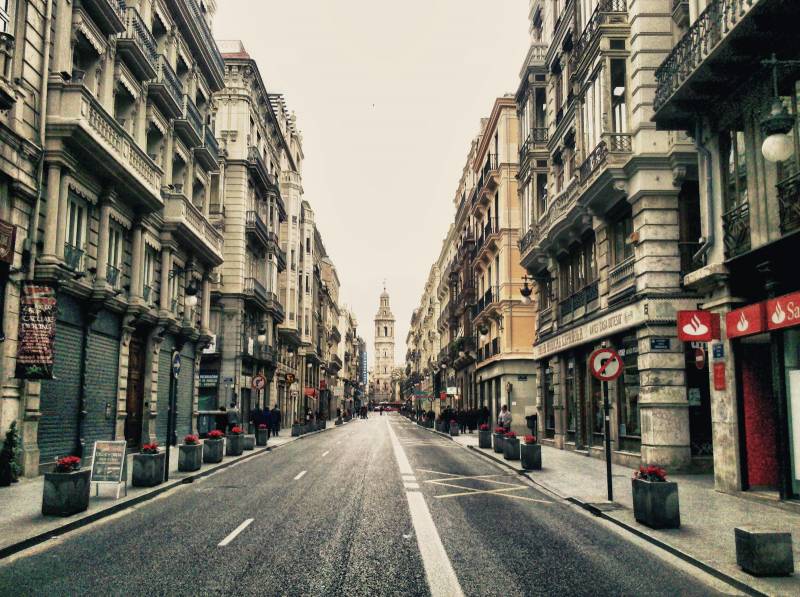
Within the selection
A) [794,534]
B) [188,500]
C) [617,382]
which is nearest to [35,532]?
[188,500]

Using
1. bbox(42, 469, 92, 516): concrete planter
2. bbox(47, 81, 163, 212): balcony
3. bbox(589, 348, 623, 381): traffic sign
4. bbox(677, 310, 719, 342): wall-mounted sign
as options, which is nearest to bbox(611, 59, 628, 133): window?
bbox(677, 310, 719, 342): wall-mounted sign

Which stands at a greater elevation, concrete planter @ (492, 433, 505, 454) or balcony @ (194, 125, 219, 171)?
balcony @ (194, 125, 219, 171)

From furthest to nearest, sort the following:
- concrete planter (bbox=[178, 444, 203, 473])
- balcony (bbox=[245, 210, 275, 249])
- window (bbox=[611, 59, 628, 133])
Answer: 1. balcony (bbox=[245, 210, 275, 249])
2. window (bbox=[611, 59, 628, 133])
3. concrete planter (bbox=[178, 444, 203, 473])

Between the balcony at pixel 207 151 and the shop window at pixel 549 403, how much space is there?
17.8 meters

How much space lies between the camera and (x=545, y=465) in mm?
21578

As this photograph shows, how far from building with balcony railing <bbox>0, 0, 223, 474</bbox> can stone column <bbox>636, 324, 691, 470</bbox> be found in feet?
41.6

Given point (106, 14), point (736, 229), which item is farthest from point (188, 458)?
point (736, 229)

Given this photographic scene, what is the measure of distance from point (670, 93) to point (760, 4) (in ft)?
12.6

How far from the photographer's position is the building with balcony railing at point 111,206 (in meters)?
Result: 17.4

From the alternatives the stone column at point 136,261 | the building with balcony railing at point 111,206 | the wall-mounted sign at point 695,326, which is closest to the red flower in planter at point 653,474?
the wall-mounted sign at point 695,326

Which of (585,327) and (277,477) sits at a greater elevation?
(585,327)

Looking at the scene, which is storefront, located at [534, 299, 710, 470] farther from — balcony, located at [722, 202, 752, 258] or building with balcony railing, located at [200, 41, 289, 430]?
building with balcony railing, located at [200, 41, 289, 430]

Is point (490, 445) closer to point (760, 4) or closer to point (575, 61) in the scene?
point (575, 61)

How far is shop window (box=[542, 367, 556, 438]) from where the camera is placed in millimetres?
31406
